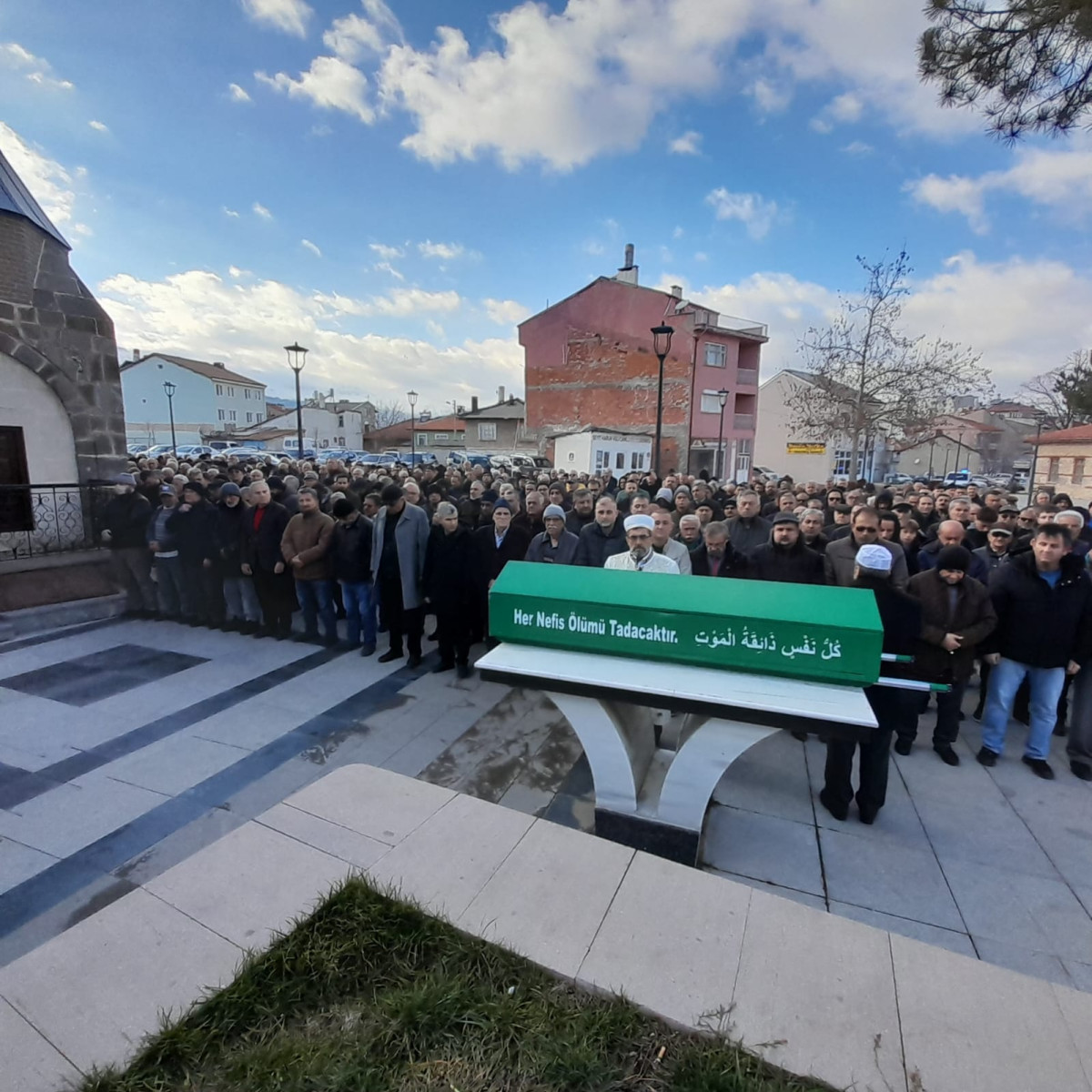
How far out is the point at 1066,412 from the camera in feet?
111

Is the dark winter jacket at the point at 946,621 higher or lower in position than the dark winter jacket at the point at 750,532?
lower

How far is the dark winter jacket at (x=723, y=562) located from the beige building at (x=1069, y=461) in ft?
90.3

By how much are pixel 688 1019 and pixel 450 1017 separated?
80 centimetres

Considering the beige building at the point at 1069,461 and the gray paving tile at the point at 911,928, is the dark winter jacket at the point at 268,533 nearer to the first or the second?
the gray paving tile at the point at 911,928

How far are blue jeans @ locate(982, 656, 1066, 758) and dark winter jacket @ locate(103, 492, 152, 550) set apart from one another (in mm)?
9160

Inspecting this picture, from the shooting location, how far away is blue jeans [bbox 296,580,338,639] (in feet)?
21.7

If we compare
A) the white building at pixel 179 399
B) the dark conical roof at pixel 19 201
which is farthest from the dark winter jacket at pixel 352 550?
the white building at pixel 179 399

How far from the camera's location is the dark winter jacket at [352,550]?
6234 mm

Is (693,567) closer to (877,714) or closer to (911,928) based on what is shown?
(877,714)

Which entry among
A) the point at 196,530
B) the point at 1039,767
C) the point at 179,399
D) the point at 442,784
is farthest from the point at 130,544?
the point at 179,399

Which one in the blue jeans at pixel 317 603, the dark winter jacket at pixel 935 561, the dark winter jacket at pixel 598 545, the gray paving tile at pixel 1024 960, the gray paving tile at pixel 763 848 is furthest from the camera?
the blue jeans at pixel 317 603

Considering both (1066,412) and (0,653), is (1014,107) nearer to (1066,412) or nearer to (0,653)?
(0,653)

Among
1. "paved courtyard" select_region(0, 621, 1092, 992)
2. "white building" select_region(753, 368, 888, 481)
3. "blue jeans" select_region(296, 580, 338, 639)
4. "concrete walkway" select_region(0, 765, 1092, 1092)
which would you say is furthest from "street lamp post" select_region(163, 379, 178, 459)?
"white building" select_region(753, 368, 888, 481)

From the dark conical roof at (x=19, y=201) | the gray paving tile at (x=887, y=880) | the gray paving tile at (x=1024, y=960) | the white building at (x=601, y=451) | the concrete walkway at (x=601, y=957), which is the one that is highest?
the dark conical roof at (x=19, y=201)
